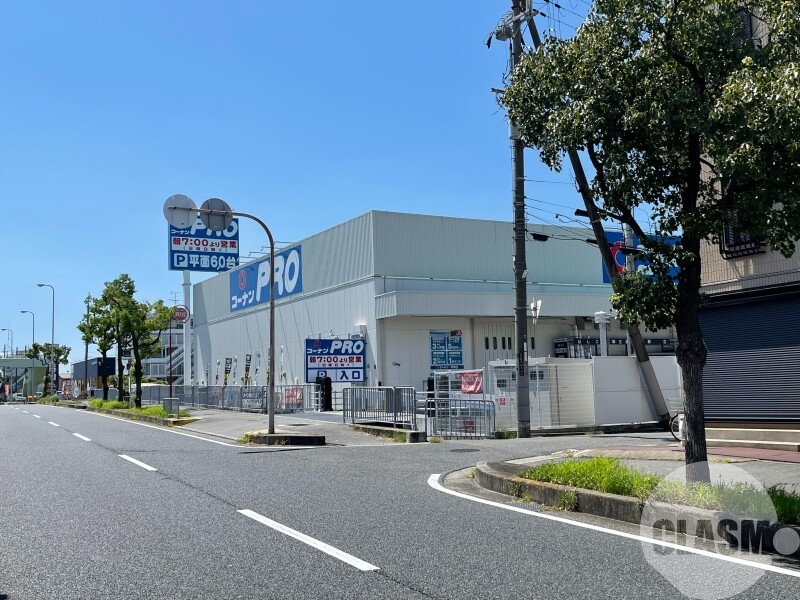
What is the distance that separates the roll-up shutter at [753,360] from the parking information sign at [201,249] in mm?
28260

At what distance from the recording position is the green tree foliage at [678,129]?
7.40 m

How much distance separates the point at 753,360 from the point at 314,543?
10824 mm

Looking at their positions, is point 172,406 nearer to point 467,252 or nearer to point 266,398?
point 266,398

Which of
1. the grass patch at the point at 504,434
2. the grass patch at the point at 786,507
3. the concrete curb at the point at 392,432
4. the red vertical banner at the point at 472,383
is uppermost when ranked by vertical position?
the red vertical banner at the point at 472,383

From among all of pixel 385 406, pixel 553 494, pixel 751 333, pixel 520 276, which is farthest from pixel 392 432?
pixel 553 494

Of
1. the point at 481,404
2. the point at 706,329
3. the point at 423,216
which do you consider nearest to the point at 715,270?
the point at 706,329

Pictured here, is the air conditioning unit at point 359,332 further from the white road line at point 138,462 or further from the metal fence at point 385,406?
the white road line at point 138,462

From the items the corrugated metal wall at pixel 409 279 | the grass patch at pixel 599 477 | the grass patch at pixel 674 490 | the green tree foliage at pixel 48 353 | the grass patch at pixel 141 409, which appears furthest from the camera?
the green tree foliage at pixel 48 353

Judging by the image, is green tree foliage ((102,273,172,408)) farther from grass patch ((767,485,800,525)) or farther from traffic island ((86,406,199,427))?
grass patch ((767,485,800,525))

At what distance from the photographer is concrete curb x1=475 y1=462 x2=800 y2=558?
6.78 metres

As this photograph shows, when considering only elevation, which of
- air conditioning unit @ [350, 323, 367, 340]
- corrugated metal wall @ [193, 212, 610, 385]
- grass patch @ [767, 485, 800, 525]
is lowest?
grass patch @ [767, 485, 800, 525]

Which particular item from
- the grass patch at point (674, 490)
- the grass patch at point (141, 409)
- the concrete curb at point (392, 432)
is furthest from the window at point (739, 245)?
the grass patch at point (141, 409)

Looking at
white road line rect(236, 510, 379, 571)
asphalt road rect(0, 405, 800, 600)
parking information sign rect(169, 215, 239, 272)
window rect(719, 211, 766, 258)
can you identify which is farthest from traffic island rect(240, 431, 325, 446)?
parking information sign rect(169, 215, 239, 272)

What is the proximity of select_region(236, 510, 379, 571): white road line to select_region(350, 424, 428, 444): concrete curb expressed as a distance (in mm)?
10205
